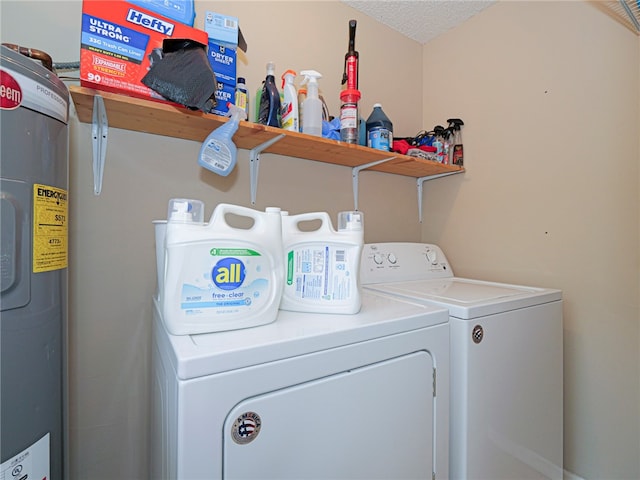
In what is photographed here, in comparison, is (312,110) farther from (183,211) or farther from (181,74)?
(183,211)

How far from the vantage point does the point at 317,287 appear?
3.44ft

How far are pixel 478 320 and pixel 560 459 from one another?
1.00m

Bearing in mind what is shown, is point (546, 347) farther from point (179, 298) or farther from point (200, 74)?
point (200, 74)

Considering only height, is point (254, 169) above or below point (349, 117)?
below

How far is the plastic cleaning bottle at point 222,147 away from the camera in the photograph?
1.26m

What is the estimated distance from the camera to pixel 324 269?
104 cm

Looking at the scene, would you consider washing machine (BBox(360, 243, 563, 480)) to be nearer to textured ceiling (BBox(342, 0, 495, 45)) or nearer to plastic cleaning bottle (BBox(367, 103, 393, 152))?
plastic cleaning bottle (BBox(367, 103, 393, 152))

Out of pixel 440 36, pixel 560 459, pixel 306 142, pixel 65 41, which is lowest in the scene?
pixel 560 459

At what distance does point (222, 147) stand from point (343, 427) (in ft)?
3.58

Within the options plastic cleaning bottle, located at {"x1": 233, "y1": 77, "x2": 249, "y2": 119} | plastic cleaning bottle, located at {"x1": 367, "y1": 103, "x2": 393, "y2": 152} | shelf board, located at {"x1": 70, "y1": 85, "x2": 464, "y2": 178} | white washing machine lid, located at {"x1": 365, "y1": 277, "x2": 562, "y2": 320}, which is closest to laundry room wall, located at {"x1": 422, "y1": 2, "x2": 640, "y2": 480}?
white washing machine lid, located at {"x1": 365, "y1": 277, "x2": 562, "y2": 320}

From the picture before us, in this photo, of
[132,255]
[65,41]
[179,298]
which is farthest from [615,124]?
[65,41]

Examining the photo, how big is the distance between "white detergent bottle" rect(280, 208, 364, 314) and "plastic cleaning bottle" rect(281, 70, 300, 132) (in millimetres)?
566

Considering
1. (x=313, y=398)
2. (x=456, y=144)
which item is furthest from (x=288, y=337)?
(x=456, y=144)

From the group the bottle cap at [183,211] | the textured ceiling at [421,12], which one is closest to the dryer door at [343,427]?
the bottle cap at [183,211]
